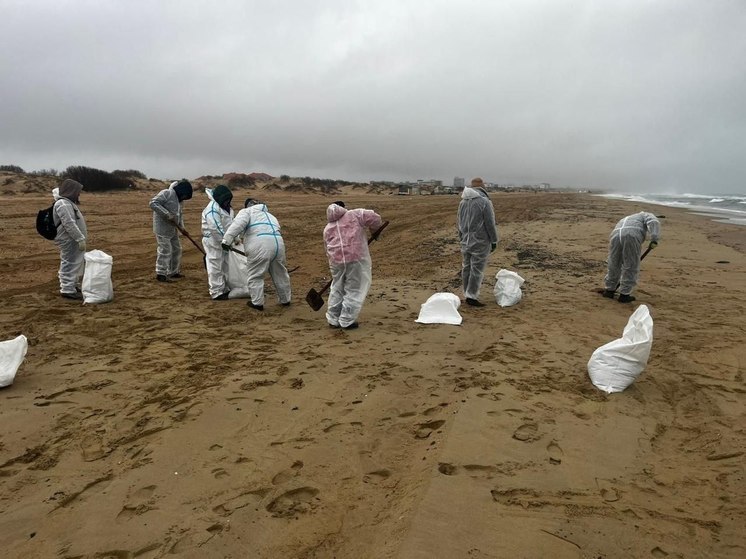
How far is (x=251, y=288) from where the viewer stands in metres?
6.30

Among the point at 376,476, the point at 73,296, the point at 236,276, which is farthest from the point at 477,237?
the point at 73,296

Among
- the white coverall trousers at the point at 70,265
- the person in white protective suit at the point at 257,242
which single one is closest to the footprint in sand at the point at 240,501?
the person in white protective suit at the point at 257,242

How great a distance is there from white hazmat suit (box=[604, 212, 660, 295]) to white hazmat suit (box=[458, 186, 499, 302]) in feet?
6.45

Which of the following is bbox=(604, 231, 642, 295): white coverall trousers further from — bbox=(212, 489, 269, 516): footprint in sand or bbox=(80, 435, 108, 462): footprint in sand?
bbox=(80, 435, 108, 462): footprint in sand

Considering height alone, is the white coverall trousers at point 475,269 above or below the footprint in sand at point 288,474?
above

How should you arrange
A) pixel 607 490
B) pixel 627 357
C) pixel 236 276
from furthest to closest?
pixel 236 276 < pixel 627 357 < pixel 607 490

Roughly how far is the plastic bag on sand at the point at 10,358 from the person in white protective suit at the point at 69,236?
2.96m

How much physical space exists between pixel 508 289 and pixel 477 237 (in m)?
0.91

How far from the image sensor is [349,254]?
5.45m

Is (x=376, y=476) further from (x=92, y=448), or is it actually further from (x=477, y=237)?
(x=477, y=237)

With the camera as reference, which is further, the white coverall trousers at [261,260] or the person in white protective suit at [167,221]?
the person in white protective suit at [167,221]

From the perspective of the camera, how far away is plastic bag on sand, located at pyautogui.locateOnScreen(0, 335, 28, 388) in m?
3.71

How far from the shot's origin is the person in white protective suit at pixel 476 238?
6688 mm

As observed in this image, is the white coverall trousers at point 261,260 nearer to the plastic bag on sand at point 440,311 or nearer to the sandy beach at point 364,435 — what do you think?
the sandy beach at point 364,435
